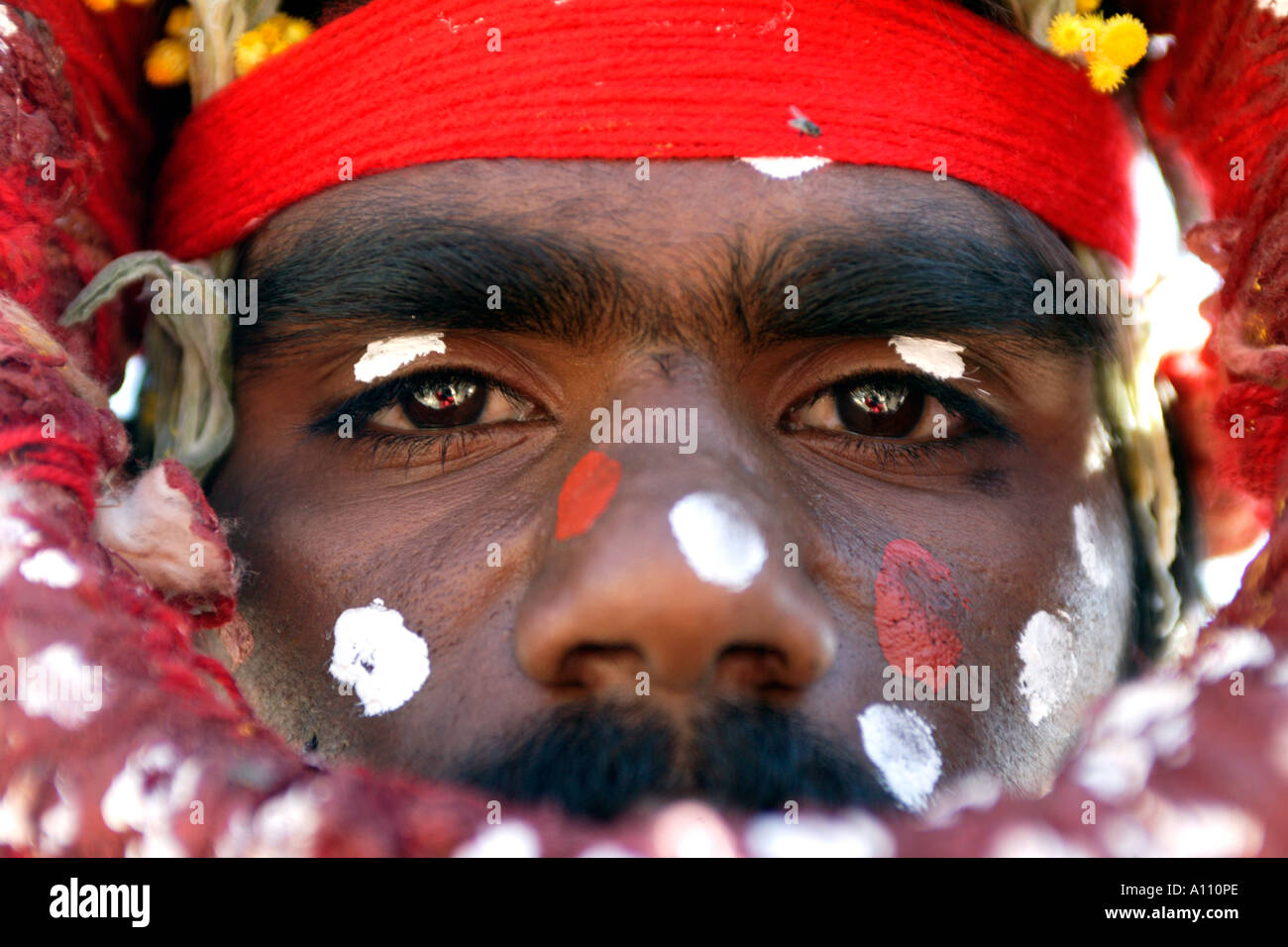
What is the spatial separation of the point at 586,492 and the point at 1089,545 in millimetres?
888

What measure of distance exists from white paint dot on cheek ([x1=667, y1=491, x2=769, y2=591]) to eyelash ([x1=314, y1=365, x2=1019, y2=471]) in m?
0.38

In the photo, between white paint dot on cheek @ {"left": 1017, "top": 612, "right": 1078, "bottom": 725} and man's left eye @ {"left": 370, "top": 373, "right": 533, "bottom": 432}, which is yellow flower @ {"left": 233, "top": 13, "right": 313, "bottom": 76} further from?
white paint dot on cheek @ {"left": 1017, "top": 612, "right": 1078, "bottom": 725}

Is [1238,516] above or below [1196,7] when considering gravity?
below

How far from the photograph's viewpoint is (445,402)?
71.2 inches

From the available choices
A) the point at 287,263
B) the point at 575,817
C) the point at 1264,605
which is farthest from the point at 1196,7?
the point at 575,817

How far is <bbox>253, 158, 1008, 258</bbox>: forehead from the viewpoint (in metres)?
1.67

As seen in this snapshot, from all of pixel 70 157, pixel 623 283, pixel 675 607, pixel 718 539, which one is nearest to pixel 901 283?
pixel 623 283

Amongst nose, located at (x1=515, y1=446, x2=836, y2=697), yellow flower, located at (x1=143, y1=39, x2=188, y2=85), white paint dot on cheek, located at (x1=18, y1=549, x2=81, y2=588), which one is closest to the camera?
white paint dot on cheek, located at (x1=18, y1=549, x2=81, y2=588)

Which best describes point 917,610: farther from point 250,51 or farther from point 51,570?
point 250,51

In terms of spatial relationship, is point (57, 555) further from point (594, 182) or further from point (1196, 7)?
point (1196, 7)

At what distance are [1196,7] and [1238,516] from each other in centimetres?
91

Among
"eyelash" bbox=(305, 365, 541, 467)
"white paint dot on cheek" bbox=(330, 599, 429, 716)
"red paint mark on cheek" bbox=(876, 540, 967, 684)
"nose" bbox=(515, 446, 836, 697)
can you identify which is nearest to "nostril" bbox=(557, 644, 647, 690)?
"nose" bbox=(515, 446, 836, 697)

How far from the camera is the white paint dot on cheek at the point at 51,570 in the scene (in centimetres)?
119

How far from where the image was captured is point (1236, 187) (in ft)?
6.38
